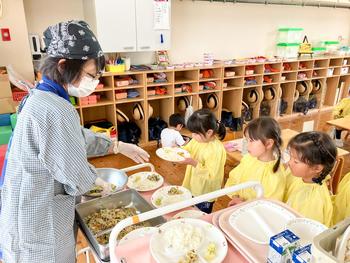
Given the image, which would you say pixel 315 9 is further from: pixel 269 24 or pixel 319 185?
pixel 319 185

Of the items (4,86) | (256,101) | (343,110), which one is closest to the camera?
(4,86)

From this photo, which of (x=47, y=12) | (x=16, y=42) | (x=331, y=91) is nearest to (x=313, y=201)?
(x=16, y=42)

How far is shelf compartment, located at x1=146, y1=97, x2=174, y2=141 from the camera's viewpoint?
4.46 m

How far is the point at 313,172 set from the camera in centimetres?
140

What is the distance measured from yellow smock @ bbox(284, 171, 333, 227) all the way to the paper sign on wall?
10.0 ft

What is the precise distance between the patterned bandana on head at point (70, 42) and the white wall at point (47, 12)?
3032mm

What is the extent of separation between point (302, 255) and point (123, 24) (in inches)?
139

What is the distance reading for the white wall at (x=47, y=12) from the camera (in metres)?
3.53

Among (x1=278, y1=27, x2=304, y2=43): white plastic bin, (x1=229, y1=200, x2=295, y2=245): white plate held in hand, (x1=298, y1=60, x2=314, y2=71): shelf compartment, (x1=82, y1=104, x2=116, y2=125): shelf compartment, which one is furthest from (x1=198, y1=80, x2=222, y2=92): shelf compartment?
(x1=229, y1=200, x2=295, y2=245): white plate held in hand

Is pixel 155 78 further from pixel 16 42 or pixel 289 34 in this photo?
pixel 289 34

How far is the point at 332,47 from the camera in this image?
6.19 m

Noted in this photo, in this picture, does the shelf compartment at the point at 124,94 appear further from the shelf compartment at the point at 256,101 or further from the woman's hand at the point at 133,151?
the woman's hand at the point at 133,151

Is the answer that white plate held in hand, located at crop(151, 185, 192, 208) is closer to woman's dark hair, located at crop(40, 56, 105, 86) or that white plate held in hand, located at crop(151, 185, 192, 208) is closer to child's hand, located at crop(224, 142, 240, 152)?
woman's dark hair, located at crop(40, 56, 105, 86)

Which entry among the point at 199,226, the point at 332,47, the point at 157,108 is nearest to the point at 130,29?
the point at 157,108
